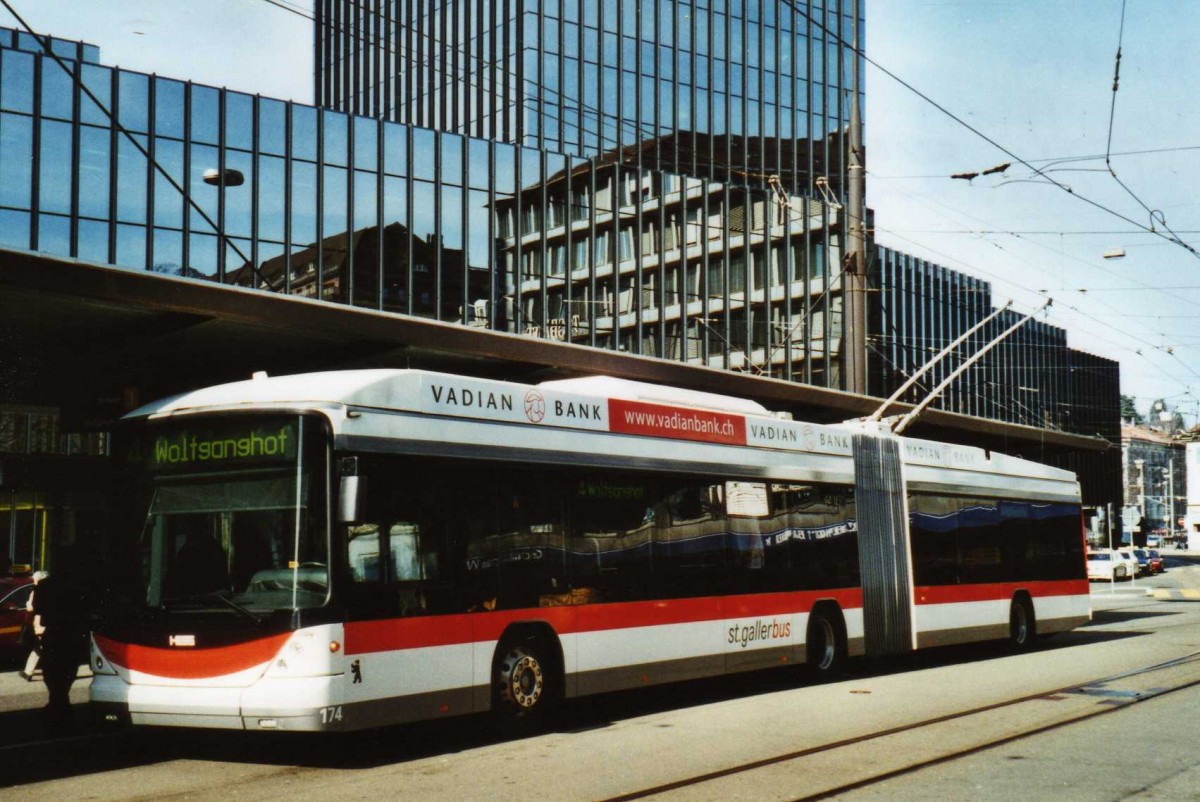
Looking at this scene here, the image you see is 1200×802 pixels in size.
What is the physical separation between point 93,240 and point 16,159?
8.68ft

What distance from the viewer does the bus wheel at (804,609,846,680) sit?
1566 centimetres

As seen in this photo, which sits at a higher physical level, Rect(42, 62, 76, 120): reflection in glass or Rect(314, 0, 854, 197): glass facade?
Rect(314, 0, 854, 197): glass facade

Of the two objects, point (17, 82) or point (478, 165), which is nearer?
point (17, 82)

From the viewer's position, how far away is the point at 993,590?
19.5 m

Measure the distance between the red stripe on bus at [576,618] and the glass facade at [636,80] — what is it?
141 feet

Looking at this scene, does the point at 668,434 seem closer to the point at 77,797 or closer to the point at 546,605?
the point at 546,605

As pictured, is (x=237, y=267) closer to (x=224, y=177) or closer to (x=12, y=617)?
(x=224, y=177)

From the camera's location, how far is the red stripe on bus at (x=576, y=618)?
9875 millimetres

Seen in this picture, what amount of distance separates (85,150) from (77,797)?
29.8 meters

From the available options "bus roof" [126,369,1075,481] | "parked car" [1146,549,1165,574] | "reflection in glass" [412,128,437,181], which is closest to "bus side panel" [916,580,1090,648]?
"bus roof" [126,369,1075,481]

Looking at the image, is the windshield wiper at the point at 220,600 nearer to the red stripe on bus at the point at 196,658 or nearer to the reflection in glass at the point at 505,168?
the red stripe on bus at the point at 196,658

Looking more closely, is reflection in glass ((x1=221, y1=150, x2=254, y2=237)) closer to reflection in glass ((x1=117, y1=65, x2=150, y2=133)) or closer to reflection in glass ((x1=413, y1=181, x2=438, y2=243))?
reflection in glass ((x1=117, y1=65, x2=150, y2=133))

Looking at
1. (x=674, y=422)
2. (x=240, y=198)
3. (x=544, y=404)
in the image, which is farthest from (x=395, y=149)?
(x=544, y=404)

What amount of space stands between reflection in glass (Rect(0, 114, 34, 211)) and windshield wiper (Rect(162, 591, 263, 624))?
1079 inches
